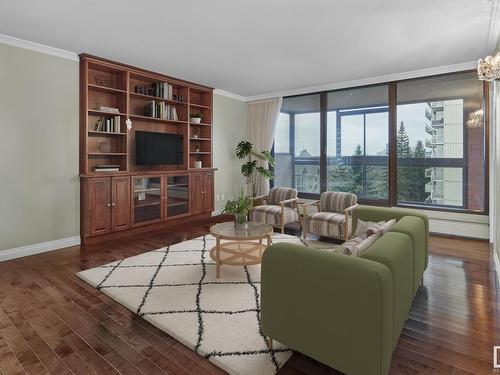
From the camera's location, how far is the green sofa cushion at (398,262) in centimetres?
166

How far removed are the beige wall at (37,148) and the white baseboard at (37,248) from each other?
0.18 feet

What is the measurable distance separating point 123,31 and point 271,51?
1.82 m

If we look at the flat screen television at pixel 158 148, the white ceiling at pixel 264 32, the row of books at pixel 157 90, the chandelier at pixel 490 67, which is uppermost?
the white ceiling at pixel 264 32

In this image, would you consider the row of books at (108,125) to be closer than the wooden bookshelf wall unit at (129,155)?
No

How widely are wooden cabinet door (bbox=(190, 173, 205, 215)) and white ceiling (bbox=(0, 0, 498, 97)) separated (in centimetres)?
197

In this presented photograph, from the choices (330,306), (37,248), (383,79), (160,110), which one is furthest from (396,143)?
(37,248)

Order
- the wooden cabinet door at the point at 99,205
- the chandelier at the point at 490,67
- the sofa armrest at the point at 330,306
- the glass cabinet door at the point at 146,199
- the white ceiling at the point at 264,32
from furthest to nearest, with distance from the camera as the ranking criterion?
the glass cabinet door at the point at 146,199 → the wooden cabinet door at the point at 99,205 → the white ceiling at the point at 264,32 → the chandelier at the point at 490,67 → the sofa armrest at the point at 330,306

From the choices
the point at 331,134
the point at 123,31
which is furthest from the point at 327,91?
the point at 123,31

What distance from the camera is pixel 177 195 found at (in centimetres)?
553

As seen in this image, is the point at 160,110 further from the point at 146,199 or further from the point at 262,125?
the point at 262,125

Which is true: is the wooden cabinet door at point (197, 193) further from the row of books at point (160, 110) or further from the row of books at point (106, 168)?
the row of books at point (106, 168)

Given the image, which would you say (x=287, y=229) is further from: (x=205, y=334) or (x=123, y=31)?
(x=123, y=31)

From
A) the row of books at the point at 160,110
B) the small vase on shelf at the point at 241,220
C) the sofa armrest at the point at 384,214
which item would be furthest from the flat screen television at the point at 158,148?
the sofa armrest at the point at 384,214

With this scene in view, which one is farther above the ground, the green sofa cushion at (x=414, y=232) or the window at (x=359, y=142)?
the window at (x=359, y=142)
